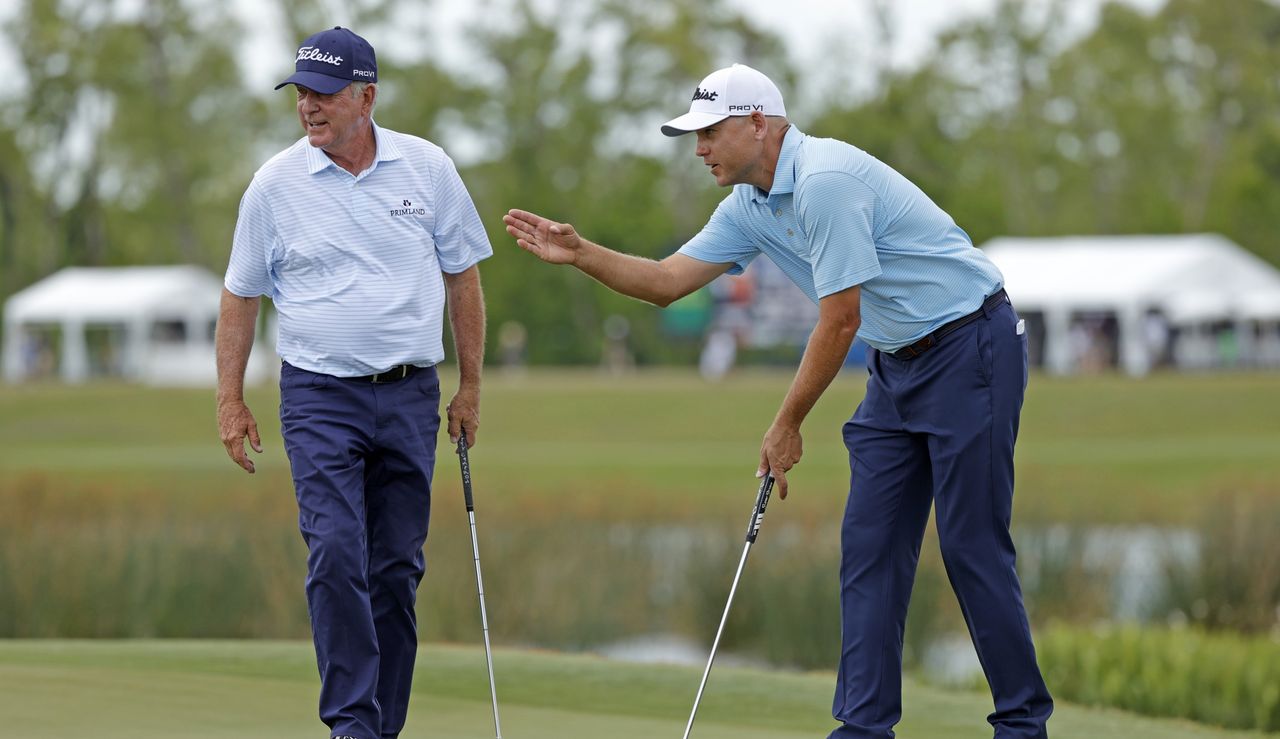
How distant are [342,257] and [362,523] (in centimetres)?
73

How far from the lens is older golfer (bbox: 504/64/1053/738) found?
16.0ft

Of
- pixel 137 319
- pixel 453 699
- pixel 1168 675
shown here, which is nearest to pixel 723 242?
pixel 453 699

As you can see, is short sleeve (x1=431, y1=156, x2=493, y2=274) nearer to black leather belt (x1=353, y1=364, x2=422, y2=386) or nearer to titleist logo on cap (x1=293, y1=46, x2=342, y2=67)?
black leather belt (x1=353, y1=364, x2=422, y2=386)

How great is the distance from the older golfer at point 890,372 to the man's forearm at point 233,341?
0.80m

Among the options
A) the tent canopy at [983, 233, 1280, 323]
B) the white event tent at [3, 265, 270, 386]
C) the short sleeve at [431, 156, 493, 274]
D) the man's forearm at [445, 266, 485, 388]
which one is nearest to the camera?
the short sleeve at [431, 156, 493, 274]

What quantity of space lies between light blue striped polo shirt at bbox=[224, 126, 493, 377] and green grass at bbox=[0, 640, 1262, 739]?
4.03 feet

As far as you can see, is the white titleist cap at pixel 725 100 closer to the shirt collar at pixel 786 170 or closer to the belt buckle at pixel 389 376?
the shirt collar at pixel 786 170

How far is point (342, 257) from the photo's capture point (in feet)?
16.7

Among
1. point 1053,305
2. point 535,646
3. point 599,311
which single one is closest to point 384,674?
point 535,646

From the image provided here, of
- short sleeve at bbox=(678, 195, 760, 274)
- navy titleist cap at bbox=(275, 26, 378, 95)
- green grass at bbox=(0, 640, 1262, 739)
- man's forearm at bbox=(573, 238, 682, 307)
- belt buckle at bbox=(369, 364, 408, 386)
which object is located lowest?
green grass at bbox=(0, 640, 1262, 739)

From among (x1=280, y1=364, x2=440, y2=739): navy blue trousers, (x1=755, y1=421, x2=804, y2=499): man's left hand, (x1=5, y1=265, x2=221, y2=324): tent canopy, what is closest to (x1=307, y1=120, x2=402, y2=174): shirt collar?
(x1=280, y1=364, x2=440, y2=739): navy blue trousers

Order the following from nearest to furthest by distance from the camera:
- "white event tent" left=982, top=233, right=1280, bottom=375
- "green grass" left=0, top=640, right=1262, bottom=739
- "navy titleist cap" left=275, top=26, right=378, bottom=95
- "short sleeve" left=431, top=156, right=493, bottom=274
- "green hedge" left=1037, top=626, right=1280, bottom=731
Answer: "navy titleist cap" left=275, top=26, right=378, bottom=95, "short sleeve" left=431, top=156, right=493, bottom=274, "green grass" left=0, top=640, right=1262, bottom=739, "green hedge" left=1037, top=626, right=1280, bottom=731, "white event tent" left=982, top=233, right=1280, bottom=375

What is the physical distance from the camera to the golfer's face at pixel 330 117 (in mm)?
5078

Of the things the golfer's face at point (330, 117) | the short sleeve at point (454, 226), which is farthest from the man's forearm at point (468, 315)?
the golfer's face at point (330, 117)
